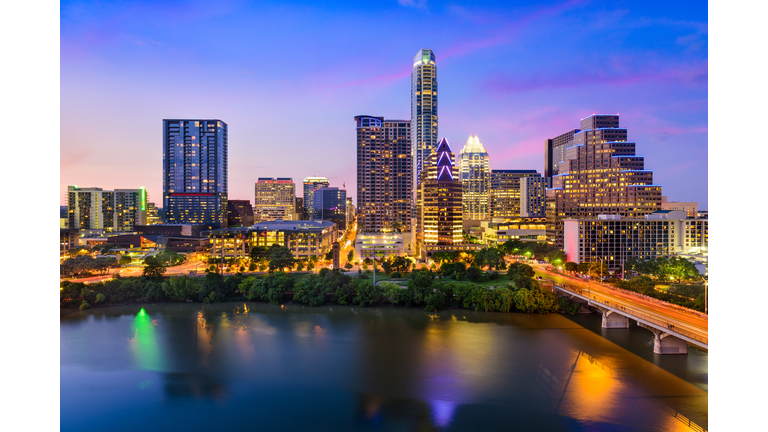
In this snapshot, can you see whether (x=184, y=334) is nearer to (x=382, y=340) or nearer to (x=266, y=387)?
(x=266, y=387)

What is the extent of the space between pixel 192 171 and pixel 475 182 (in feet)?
127

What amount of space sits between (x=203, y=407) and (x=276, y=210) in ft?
176

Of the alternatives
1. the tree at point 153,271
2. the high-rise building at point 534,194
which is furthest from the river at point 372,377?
the high-rise building at point 534,194

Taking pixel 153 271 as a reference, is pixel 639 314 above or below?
below

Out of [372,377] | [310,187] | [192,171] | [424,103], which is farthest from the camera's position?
[310,187]

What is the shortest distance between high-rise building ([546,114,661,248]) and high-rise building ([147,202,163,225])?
41.9 meters

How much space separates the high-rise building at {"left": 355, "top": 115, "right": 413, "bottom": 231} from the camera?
125 ft

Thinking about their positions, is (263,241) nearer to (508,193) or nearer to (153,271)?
(153,271)

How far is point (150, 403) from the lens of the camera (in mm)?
6883

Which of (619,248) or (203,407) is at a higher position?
(619,248)

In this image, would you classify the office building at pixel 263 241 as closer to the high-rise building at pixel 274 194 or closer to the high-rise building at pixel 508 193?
the high-rise building at pixel 508 193

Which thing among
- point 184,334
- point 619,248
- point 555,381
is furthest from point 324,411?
point 619,248

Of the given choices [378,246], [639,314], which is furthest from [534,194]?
[639,314]

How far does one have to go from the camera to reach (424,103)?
185 feet
